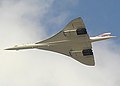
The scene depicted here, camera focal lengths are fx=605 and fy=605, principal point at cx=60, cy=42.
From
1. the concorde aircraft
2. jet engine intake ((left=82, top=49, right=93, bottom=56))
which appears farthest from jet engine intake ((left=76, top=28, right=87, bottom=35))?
jet engine intake ((left=82, top=49, right=93, bottom=56))

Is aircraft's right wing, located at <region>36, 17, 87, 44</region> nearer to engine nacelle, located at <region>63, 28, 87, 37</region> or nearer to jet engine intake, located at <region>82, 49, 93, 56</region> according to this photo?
engine nacelle, located at <region>63, 28, 87, 37</region>

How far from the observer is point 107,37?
14562cm

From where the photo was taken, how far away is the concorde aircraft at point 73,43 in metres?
144

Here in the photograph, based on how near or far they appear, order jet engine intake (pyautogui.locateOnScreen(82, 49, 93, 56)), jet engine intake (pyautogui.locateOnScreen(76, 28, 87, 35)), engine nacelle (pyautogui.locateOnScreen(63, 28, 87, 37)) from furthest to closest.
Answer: jet engine intake (pyautogui.locateOnScreen(82, 49, 93, 56)), engine nacelle (pyautogui.locateOnScreen(63, 28, 87, 37)), jet engine intake (pyautogui.locateOnScreen(76, 28, 87, 35))

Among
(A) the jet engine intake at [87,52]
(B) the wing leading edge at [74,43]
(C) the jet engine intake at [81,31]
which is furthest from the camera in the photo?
(A) the jet engine intake at [87,52]

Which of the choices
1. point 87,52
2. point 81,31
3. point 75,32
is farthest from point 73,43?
point 87,52

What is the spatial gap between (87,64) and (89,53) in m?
4.46

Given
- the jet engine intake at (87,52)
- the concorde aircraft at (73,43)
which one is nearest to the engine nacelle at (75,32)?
the concorde aircraft at (73,43)

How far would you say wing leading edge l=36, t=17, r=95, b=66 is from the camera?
14323cm

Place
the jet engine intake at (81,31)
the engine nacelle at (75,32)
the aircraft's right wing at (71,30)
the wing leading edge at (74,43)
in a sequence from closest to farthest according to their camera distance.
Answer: the aircraft's right wing at (71,30) < the jet engine intake at (81,31) < the engine nacelle at (75,32) < the wing leading edge at (74,43)

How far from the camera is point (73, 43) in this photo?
147125 millimetres

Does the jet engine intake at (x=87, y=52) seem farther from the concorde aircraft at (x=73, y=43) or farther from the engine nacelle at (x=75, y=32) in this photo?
the engine nacelle at (x=75, y=32)

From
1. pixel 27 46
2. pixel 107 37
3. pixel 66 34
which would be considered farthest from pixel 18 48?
pixel 107 37

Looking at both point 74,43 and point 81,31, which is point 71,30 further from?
point 74,43
